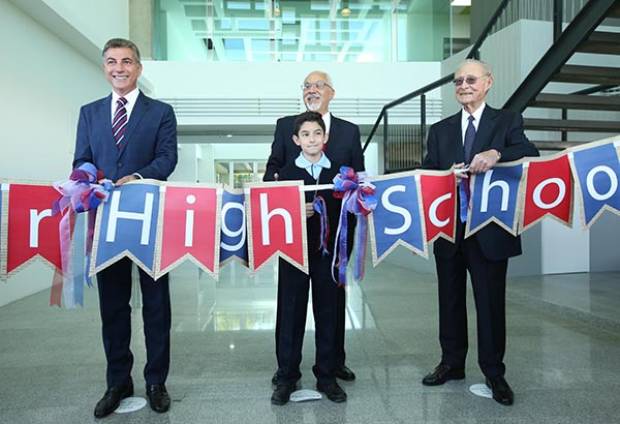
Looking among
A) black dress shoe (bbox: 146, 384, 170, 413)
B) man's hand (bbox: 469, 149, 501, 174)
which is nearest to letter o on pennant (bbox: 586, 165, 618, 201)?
man's hand (bbox: 469, 149, 501, 174)

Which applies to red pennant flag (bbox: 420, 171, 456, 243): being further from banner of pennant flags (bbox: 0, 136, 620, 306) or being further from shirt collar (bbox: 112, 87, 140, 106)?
shirt collar (bbox: 112, 87, 140, 106)

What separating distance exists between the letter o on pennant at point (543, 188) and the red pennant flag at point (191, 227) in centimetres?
144

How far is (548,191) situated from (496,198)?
25 cm

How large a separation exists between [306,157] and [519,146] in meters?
0.96

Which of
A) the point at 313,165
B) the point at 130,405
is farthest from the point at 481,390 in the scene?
the point at 130,405

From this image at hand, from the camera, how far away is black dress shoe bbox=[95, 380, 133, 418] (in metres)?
2.06

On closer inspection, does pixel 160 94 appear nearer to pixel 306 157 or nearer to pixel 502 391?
pixel 306 157

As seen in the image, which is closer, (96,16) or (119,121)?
(119,121)

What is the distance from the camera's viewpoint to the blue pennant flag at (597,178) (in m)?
2.14

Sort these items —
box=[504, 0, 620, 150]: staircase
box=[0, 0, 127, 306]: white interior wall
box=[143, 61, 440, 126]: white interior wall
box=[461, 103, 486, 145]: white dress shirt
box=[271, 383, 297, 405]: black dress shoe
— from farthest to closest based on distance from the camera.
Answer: box=[143, 61, 440, 126]: white interior wall → box=[0, 0, 127, 306]: white interior wall → box=[504, 0, 620, 150]: staircase → box=[461, 103, 486, 145]: white dress shirt → box=[271, 383, 297, 405]: black dress shoe

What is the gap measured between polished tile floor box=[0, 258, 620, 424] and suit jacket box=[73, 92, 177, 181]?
1.05 m

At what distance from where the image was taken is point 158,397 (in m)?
2.13

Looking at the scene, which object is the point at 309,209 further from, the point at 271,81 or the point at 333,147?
the point at 271,81

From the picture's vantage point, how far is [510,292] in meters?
4.20
